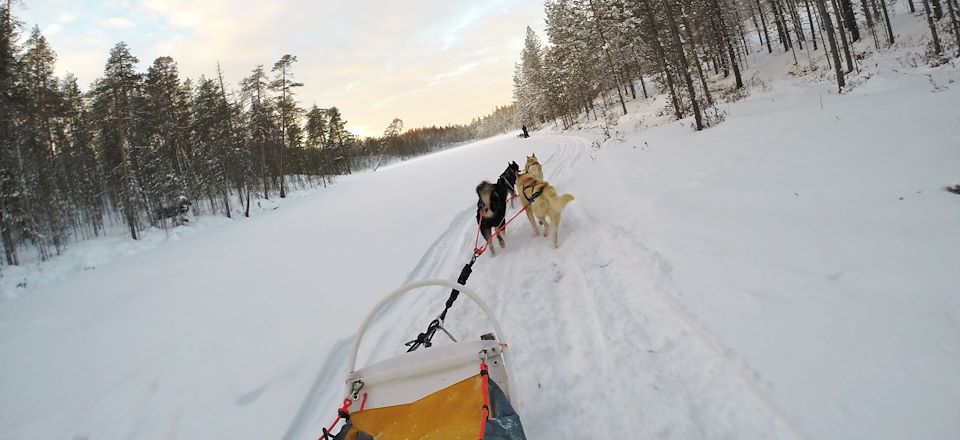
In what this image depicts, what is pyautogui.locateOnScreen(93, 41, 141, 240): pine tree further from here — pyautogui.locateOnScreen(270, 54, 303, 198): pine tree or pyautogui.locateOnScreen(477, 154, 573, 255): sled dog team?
pyautogui.locateOnScreen(477, 154, 573, 255): sled dog team

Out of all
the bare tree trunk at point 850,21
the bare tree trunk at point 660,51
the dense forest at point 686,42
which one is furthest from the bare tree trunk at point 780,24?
the bare tree trunk at point 660,51

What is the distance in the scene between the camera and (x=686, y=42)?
27.1m

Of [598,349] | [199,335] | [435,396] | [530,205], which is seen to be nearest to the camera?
Result: [435,396]

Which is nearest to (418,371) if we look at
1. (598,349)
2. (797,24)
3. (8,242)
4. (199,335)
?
(598,349)

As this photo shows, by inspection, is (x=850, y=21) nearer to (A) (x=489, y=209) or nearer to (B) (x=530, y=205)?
(B) (x=530, y=205)

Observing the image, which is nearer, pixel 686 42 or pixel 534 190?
pixel 534 190

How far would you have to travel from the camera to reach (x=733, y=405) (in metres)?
2.27

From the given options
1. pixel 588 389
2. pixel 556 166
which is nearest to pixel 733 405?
pixel 588 389

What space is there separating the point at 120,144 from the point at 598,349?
25243mm

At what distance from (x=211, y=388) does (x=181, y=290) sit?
616 centimetres

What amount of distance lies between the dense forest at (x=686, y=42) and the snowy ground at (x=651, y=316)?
29.7 feet

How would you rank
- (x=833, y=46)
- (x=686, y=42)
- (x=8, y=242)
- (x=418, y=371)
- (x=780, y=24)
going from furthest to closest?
(x=780, y=24)
(x=686, y=42)
(x=833, y=46)
(x=8, y=242)
(x=418, y=371)

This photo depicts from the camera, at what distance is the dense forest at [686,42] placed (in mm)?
16859

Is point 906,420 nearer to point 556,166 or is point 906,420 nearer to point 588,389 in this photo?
point 588,389
